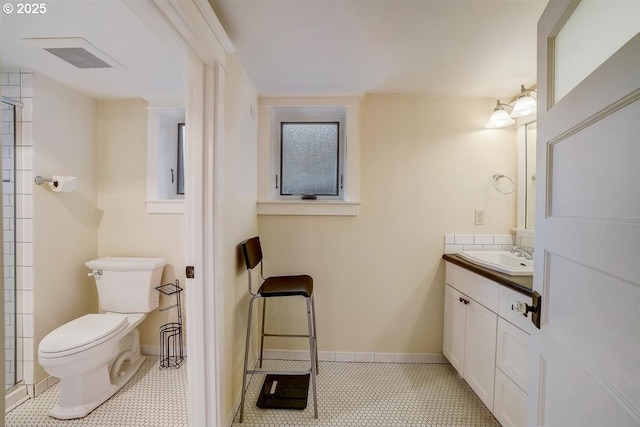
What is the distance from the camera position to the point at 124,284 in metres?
1.95

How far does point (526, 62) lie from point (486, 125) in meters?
0.51

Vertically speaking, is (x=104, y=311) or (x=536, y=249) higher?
(x=536, y=249)

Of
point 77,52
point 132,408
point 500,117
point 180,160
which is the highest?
point 77,52

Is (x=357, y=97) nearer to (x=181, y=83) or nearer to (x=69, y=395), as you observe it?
(x=181, y=83)

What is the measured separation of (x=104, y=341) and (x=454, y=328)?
2.26 metres

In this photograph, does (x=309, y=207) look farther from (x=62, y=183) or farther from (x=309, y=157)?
(x=62, y=183)

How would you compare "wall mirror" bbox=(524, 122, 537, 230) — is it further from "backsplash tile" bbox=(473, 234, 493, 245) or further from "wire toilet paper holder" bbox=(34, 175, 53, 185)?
"wire toilet paper holder" bbox=(34, 175, 53, 185)

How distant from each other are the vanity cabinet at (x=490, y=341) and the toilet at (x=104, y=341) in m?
2.16

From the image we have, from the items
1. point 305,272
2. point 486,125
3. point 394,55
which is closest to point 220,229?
point 305,272

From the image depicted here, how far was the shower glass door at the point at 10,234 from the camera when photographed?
1641 millimetres

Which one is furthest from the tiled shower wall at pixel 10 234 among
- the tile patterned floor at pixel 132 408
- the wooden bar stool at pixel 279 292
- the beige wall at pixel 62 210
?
the wooden bar stool at pixel 279 292

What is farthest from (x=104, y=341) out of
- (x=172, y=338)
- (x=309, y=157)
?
(x=309, y=157)

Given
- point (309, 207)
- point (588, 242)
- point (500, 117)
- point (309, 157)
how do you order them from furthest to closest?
point (309, 157) → point (309, 207) → point (500, 117) → point (588, 242)

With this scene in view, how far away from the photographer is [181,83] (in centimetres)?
188
